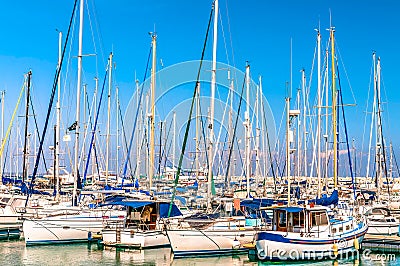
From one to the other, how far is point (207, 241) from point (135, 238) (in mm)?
4337

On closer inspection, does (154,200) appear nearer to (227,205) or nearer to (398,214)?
(227,205)

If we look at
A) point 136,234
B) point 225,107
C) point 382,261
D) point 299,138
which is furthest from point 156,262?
point 299,138

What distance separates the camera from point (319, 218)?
28.6 meters

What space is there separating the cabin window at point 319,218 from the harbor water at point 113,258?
1.96 m

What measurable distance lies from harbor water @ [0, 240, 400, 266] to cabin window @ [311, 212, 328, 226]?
6.42ft

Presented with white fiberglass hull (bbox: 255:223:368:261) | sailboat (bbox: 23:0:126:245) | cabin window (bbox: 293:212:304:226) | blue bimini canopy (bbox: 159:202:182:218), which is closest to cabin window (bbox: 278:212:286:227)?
cabin window (bbox: 293:212:304:226)

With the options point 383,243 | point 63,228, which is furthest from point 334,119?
point 63,228

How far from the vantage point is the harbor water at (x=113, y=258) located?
27797mm

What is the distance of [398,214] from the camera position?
137ft

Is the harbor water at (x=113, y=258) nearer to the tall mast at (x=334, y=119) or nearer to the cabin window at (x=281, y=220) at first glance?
the cabin window at (x=281, y=220)

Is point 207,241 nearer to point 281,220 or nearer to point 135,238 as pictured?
point 281,220

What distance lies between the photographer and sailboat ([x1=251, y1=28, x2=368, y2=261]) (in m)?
27.2

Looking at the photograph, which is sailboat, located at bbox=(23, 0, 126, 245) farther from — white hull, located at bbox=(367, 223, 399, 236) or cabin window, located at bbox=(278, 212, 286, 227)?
white hull, located at bbox=(367, 223, 399, 236)

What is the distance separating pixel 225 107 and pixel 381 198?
16147 mm
